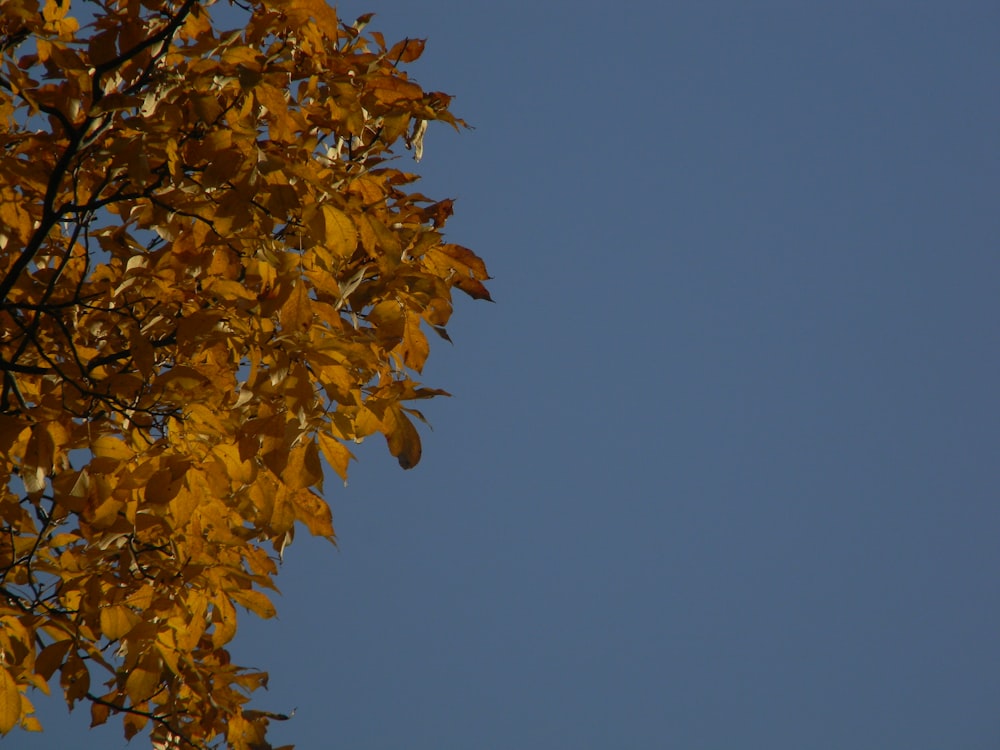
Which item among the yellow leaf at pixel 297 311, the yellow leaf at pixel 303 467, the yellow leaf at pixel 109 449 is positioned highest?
the yellow leaf at pixel 297 311

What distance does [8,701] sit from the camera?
7.44 ft

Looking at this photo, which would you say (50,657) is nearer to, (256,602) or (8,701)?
(8,701)

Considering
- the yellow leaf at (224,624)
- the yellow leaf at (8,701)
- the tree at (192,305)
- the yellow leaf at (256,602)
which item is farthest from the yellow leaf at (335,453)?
the yellow leaf at (8,701)

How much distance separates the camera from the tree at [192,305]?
2203mm

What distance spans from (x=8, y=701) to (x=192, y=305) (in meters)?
0.97

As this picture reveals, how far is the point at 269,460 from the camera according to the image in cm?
213

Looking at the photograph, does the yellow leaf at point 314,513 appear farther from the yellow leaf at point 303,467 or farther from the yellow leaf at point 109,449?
the yellow leaf at point 109,449

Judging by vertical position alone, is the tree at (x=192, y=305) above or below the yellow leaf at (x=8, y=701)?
above

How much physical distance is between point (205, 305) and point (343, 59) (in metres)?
0.67

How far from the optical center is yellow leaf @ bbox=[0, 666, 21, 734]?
7.43ft

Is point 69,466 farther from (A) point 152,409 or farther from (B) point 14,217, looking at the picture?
(B) point 14,217

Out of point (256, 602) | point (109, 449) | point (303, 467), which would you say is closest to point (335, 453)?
point (303, 467)

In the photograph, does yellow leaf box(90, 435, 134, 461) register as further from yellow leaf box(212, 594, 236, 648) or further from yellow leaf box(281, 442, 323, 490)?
yellow leaf box(212, 594, 236, 648)

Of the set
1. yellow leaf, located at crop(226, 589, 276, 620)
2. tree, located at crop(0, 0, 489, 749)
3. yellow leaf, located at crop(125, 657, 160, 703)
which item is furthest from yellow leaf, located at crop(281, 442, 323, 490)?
yellow leaf, located at crop(125, 657, 160, 703)
